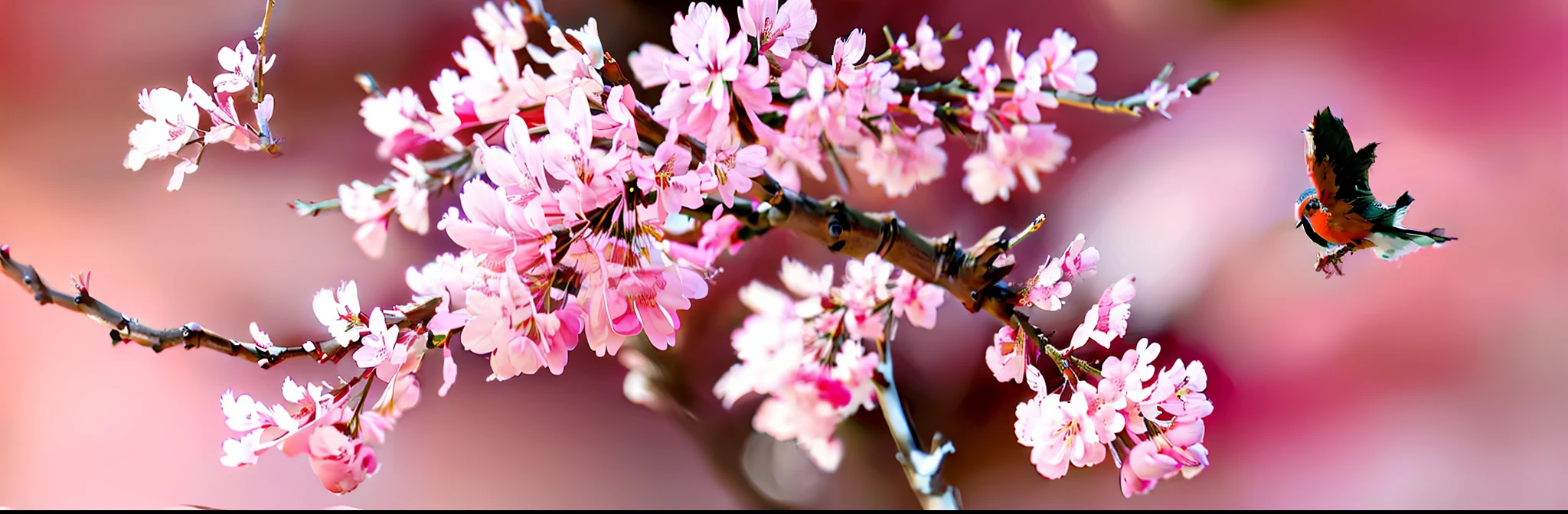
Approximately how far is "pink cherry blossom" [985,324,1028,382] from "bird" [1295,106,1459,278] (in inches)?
5.0

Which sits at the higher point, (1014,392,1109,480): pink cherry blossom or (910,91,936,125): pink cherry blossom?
(910,91,936,125): pink cherry blossom

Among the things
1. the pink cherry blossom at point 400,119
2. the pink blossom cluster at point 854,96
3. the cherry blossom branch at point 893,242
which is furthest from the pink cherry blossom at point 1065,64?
the pink cherry blossom at point 400,119

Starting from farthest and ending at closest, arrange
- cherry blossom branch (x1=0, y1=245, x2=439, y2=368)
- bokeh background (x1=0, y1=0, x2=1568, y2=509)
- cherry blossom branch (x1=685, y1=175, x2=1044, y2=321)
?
bokeh background (x1=0, y1=0, x2=1568, y2=509) < cherry blossom branch (x1=685, y1=175, x2=1044, y2=321) < cherry blossom branch (x1=0, y1=245, x2=439, y2=368)

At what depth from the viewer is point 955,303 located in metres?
0.76

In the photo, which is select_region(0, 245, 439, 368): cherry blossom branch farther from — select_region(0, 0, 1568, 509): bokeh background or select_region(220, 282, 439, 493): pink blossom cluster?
select_region(0, 0, 1568, 509): bokeh background

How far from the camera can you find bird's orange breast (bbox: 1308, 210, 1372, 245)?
0.29 metres

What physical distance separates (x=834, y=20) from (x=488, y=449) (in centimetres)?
58

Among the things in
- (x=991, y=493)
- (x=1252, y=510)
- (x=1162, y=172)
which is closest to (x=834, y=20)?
(x=1162, y=172)

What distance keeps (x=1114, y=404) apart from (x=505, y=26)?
0.40 m

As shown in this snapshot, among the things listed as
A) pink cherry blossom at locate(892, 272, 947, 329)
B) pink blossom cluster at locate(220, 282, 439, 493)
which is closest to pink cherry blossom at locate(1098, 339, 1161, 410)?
pink cherry blossom at locate(892, 272, 947, 329)

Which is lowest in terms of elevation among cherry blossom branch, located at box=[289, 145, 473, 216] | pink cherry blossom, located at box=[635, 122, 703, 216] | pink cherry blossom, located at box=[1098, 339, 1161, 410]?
pink cherry blossom, located at box=[1098, 339, 1161, 410]

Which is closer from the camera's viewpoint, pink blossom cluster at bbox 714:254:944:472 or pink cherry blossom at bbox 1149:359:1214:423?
pink cherry blossom at bbox 1149:359:1214:423

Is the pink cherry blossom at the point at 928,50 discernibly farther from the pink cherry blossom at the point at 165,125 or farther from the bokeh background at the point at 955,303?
the pink cherry blossom at the point at 165,125

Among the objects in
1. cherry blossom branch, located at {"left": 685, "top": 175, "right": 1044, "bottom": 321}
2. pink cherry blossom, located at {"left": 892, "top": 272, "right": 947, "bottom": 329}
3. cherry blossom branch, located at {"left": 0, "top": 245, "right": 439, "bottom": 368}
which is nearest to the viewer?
cherry blossom branch, located at {"left": 0, "top": 245, "right": 439, "bottom": 368}
